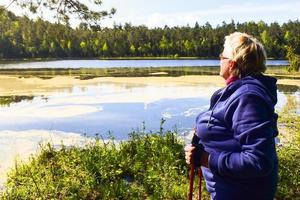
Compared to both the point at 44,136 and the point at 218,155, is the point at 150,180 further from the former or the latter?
the point at 44,136

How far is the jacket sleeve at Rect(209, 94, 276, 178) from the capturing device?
220 centimetres

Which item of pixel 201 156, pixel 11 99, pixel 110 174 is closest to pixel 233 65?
pixel 201 156

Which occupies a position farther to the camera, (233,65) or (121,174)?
(121,174)

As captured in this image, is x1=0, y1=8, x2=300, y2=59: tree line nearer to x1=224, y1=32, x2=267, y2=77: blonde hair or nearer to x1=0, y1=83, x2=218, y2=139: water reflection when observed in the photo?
x1=0, y1=83, x2=218, y2=139: water reflection

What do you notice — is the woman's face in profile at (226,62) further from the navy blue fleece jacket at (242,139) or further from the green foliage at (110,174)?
the green foliage at (110,174)

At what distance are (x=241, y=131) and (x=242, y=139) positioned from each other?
0.04 m

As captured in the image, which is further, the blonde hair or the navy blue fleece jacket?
the blonde hair

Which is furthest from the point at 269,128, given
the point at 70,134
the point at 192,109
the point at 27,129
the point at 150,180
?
the point at 192,109

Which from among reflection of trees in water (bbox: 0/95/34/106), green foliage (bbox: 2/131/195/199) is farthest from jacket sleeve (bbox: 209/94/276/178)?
reflection of trees in water (bbox: 0/95/34/106)

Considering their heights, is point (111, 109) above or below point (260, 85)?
below

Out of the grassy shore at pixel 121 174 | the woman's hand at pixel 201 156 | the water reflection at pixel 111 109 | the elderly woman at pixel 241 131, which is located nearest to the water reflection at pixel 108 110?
the water reflection at pixel 111 109

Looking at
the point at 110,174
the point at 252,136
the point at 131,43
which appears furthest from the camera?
the point at 131,43

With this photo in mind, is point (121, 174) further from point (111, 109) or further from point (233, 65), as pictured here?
point (111, 109)

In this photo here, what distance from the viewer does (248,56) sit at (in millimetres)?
2418
